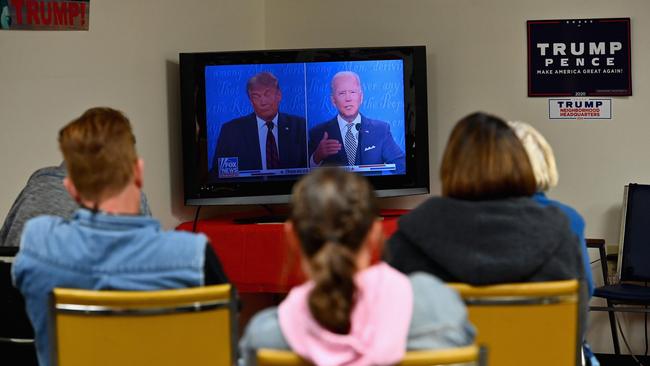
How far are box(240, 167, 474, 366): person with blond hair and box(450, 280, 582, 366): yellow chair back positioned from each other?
44 centimetres

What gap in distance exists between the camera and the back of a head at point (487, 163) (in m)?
2.17

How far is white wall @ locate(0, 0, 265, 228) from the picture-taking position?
3824 millimetres

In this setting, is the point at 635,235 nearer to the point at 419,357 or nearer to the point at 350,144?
the point at 350,144

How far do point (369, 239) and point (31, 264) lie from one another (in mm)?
930

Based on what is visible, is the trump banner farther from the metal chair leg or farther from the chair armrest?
the metal chair leg

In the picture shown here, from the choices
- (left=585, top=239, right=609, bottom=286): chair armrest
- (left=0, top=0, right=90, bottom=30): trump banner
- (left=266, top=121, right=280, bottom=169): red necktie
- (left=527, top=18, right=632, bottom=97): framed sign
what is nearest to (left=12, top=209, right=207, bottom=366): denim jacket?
(left=0, top=0, right=90, bottom=30): trump banner

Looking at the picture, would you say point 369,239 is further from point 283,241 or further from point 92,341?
point 283,241

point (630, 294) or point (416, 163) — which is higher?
point (416, 163)

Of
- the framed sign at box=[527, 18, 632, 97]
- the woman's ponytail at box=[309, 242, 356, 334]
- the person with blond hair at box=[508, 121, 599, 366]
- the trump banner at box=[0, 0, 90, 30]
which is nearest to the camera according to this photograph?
the woman's ponytail at box=[309, 242, 356, 334]

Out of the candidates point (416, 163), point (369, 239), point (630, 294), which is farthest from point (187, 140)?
point (369, 239)

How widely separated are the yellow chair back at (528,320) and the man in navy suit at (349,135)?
295 centimetres

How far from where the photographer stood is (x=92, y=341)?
2.00 metres

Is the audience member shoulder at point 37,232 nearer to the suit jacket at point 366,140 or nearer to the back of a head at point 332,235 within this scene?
the back of a head at point 332,235

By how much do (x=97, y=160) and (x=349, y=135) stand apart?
298cm
